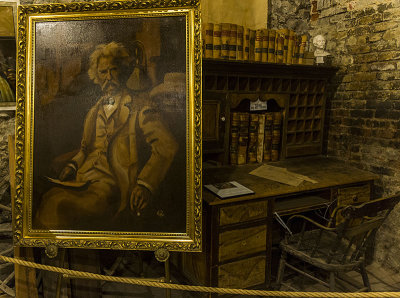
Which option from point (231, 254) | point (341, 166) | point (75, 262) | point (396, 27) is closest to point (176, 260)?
point (231, 254)

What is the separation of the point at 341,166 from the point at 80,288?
2407mm

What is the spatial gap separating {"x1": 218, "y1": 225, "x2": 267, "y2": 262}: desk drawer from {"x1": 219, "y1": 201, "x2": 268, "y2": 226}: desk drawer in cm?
8

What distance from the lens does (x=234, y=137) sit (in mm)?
2959

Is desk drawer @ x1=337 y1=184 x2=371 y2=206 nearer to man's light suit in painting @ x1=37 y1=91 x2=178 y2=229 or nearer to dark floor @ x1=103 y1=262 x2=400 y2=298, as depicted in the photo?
dark floor @ x1=103 y1=262 x2=400 y2=298

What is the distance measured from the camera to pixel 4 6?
2.44 meters

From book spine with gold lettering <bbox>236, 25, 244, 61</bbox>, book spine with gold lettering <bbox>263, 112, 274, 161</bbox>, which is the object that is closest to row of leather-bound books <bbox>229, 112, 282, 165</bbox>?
book spine with gold lettering <bbox>263, 112, 274, 161</bbox>

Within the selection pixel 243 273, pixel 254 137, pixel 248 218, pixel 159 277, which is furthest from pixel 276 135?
pixel 159 277

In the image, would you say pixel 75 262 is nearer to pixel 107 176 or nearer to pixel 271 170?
pixel 107 176

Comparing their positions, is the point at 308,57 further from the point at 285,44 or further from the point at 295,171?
the point at 295,171

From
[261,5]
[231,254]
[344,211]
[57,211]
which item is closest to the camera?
[57,211]

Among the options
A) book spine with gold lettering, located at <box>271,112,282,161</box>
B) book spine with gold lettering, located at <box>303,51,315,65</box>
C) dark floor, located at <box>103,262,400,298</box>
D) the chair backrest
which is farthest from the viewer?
book spine with gold lettering, located at <box>303,51,315,65</box>

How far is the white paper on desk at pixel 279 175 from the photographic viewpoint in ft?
8.62

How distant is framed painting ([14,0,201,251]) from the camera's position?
1.78 m

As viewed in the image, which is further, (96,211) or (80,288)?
(80,288)
